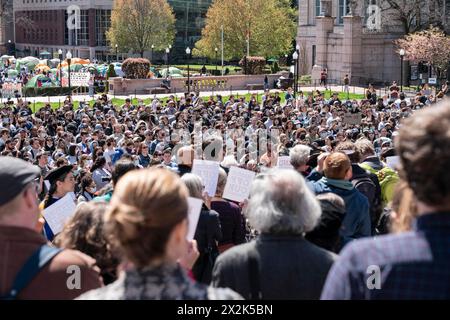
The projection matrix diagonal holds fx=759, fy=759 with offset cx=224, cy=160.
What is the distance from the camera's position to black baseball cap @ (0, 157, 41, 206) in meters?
3.82

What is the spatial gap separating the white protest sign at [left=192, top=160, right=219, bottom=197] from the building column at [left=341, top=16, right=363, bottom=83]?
158 ft

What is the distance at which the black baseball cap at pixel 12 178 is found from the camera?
3.82m

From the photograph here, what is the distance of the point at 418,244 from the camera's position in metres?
2.88

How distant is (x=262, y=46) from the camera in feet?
219

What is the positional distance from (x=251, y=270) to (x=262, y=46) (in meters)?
63.3

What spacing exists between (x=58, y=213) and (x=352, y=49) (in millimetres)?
49360

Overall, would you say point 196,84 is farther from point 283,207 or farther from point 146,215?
point 146,215

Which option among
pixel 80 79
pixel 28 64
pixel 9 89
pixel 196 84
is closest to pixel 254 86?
pixel 196 84

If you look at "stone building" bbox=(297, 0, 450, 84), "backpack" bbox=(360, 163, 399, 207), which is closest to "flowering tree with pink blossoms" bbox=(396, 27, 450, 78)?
"stone building" bbox=(297, 0, 450, 84)

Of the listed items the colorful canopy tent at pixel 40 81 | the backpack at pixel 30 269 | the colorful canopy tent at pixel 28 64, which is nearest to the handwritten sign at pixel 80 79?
the colorful canopy tent at pixel 40 81

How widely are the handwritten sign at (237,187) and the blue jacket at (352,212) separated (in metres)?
1.07

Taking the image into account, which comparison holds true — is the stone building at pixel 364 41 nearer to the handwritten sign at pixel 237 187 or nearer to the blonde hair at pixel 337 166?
the handwritten sign at pixel 237 187
